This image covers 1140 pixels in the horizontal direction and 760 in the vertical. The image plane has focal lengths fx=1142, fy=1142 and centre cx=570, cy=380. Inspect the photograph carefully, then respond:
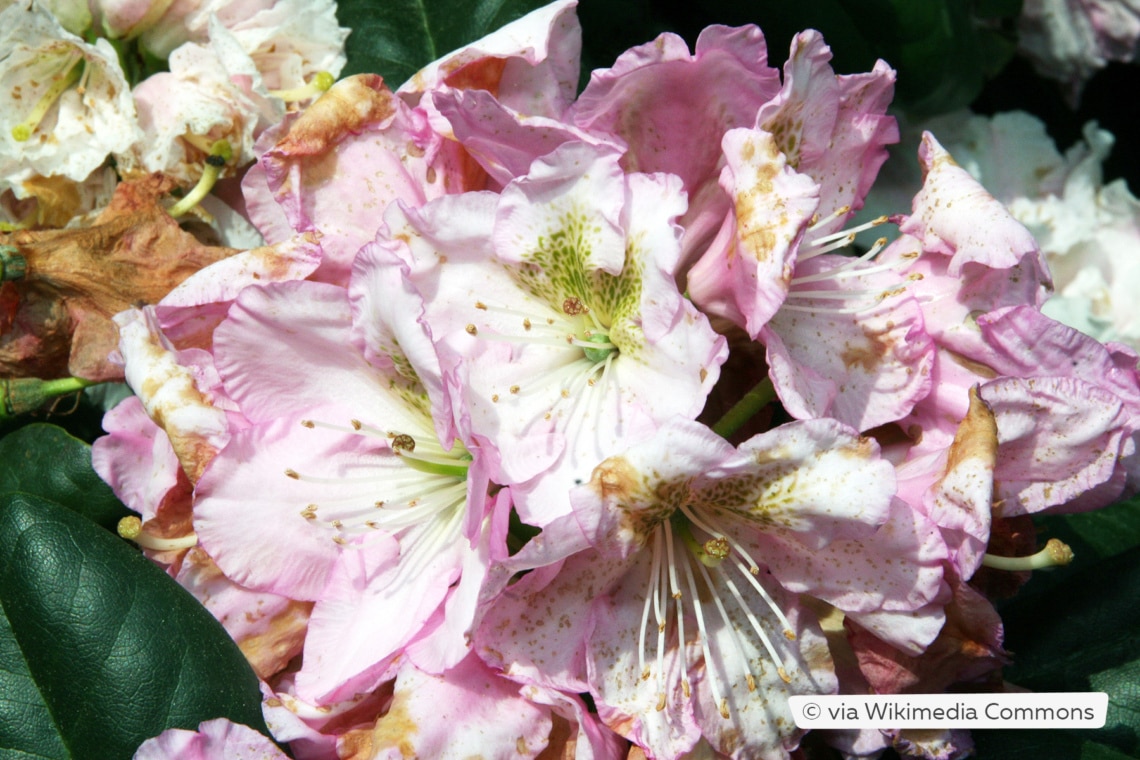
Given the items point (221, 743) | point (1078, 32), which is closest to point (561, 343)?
point (221, 743)

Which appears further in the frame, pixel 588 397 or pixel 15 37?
pixel 15 37

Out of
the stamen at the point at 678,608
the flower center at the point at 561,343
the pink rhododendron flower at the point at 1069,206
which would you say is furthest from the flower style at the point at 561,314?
the pink rhododendron flower at the point at 1069,206

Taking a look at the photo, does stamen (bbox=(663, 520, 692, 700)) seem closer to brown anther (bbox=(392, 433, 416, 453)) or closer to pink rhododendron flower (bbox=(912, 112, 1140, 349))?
brown anther (bbox=(392, 433, 416, 453))

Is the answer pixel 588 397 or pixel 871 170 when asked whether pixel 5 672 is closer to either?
pixel 588 397

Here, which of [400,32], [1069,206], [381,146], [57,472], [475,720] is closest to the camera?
[475,720]

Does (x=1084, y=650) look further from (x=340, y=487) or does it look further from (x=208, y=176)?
(x=208, y=176)

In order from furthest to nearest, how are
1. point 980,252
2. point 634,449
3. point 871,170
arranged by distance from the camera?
point 871,170 < point 980,252 < point 634,449

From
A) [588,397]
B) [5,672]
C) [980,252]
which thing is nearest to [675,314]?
[588,397]
